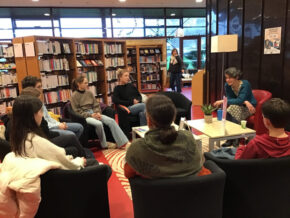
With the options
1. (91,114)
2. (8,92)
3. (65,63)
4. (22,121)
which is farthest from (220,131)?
(8,92)

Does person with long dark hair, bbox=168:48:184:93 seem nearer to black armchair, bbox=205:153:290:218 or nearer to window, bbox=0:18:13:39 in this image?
window, bbox=0:18:13:39

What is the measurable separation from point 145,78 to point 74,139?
26.6 feet

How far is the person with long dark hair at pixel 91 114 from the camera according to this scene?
154 inches

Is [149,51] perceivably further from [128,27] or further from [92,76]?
[92,76]

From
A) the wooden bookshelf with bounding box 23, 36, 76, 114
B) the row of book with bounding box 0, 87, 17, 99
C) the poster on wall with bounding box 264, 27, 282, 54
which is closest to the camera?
the poster on wall with bounding box 264, 27, 282, 54

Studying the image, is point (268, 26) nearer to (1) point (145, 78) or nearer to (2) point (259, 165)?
(2) point (259, 165)

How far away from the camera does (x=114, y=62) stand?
280 inches

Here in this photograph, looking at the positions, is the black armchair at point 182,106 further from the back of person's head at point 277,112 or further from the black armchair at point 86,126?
the back of person's head at point 277,112

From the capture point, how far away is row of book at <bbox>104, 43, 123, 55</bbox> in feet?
22.4

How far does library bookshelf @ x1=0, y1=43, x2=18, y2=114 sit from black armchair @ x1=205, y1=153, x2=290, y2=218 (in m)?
6.23

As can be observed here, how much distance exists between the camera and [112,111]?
4281 millimetres

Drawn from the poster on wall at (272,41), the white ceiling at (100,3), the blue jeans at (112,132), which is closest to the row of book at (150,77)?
the white ceiling at (100,3)

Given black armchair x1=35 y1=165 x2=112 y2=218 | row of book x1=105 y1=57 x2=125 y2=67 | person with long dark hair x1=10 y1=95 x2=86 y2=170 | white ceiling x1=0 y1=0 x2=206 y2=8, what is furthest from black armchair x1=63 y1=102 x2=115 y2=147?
white ceiling x1=0 y1=0 x2=206 y2=8

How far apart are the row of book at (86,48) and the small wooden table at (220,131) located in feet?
11.9
